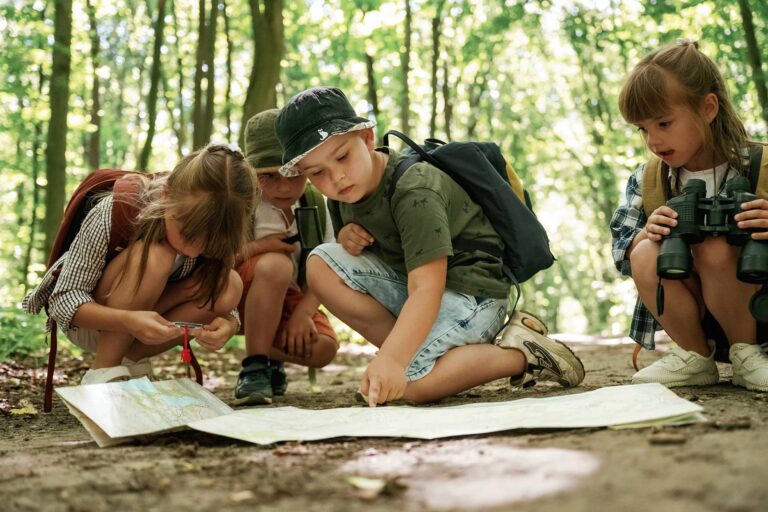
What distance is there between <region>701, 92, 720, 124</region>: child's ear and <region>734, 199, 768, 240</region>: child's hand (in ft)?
1.29

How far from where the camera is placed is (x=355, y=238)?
9.59ft

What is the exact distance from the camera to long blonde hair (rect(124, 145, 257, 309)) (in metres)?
2.63

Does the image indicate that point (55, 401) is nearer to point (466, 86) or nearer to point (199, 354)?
point (199, 354)

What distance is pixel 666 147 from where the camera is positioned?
104 inches

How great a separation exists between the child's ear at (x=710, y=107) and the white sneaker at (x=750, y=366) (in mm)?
813

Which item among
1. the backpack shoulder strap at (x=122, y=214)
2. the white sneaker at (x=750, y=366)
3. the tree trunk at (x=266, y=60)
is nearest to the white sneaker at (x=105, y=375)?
the backpack shoulder strap at (x=122, y=214)

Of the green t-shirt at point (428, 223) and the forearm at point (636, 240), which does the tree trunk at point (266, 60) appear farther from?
the forearm at point (636, 240)

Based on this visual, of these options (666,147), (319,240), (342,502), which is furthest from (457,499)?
(319,240)

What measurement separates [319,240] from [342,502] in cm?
225

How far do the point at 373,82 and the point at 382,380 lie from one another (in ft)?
30.9

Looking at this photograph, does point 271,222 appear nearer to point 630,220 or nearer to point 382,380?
point 382,380

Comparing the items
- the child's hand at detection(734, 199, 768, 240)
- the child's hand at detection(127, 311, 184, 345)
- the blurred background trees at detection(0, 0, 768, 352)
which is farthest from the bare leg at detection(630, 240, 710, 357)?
the blurred background trees at detection(0, 0, 768, 352)

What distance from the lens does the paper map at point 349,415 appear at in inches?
73.7

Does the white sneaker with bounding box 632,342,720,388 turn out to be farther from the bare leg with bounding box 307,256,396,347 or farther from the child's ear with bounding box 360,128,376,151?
the child's ear with bounding box 360,128,376,151
